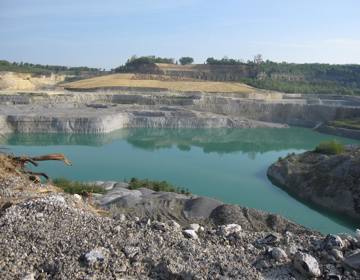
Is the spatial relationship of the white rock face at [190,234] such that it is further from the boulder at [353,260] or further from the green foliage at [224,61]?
the green foliage at [224,61]

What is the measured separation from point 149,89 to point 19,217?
50699 millimetres

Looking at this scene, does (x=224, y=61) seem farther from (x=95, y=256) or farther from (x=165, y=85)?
(x=95, y=256)

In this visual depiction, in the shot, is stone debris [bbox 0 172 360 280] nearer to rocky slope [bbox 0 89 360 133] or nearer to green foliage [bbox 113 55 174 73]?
rocky slope [bbox 0 89 360 133]

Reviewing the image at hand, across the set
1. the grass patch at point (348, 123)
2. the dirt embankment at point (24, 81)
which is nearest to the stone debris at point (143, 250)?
the grass patch at point (348, 123)

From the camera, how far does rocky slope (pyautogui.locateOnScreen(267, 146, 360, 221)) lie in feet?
59.4

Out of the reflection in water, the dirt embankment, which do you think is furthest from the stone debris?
the dirt embankment

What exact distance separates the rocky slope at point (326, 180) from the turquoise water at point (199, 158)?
2.01ft

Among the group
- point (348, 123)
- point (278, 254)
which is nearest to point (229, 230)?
point (278, 254)

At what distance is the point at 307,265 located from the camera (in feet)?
19.9

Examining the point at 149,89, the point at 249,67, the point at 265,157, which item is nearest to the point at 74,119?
the point at 265,157

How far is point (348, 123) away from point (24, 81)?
41.9 metres

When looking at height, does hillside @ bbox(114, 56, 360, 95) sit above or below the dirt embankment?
above

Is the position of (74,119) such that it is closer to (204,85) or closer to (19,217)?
(204,85)

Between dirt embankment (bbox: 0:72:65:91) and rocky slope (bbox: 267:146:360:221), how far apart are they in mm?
43588
